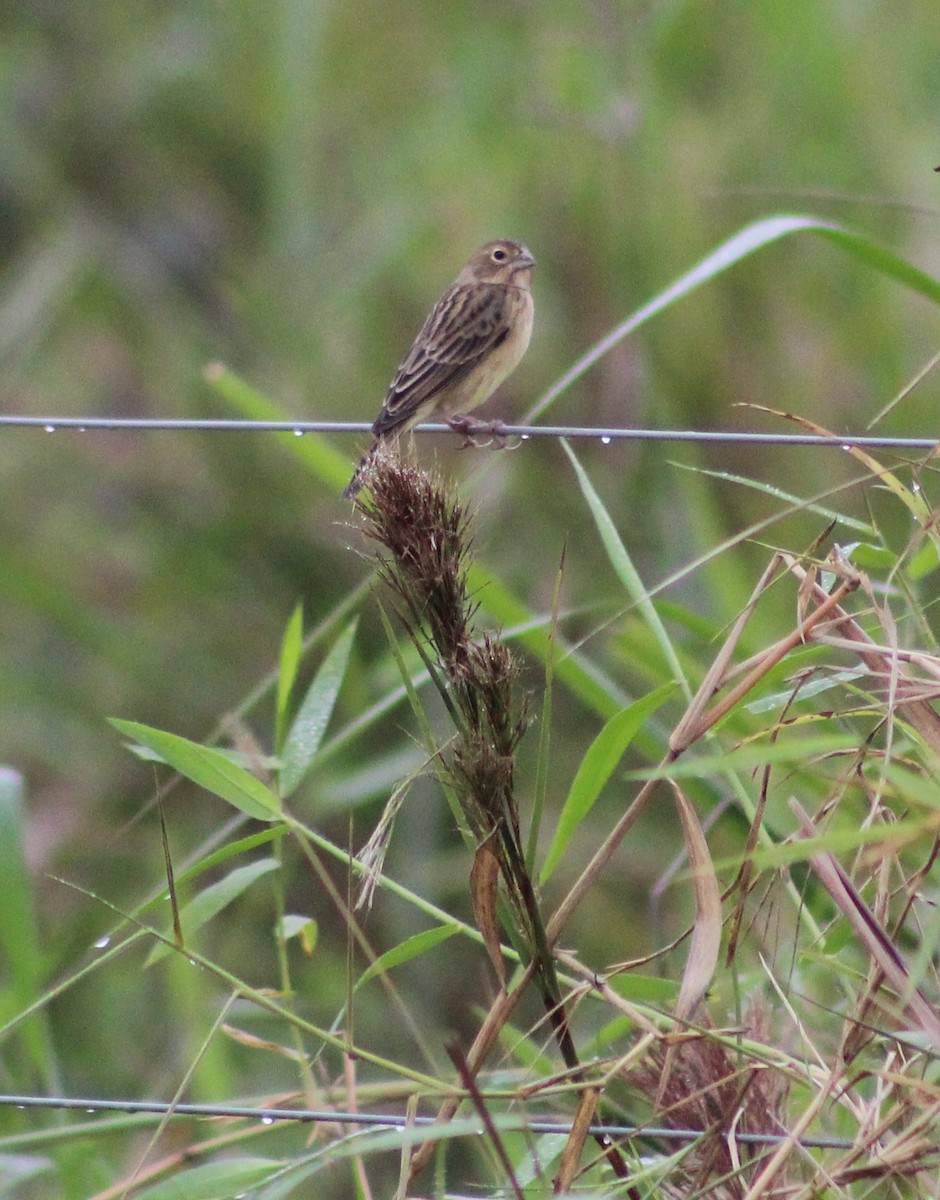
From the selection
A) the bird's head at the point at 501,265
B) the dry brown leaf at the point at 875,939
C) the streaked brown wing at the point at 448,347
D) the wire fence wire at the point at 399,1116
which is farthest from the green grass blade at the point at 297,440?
the bird's head at the point at 501,265

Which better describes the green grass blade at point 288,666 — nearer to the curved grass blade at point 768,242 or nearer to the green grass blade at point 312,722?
the green grass blade at point 312,722

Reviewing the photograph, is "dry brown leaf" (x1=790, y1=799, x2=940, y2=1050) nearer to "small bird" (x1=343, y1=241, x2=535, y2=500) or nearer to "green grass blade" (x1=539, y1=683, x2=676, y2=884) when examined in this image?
"green grass blade" (x1=539, y1=683, x2=676, y2=884)

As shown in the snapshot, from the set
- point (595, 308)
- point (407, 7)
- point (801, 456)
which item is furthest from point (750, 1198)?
point (407, 7)

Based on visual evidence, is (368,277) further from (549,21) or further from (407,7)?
(407,7)

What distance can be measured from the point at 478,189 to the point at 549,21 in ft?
5.43

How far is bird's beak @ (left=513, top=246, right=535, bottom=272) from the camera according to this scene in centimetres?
557

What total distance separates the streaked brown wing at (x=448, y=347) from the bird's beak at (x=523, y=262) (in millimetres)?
126

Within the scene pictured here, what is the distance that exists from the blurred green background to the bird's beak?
592mm

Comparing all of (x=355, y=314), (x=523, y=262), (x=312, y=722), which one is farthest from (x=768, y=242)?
(x=355, y=314)

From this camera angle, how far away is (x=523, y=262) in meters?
5.59

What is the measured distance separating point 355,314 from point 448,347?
259cm

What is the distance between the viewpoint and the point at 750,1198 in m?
2.06

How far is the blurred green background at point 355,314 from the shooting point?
21.8 feet

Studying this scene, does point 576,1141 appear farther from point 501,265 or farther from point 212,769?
point 501,265
